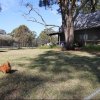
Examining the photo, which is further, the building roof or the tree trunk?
the building roof

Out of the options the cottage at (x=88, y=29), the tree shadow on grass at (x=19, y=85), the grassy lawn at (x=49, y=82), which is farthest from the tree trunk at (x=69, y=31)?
the tree shadow on grass at (x=19, y=85)

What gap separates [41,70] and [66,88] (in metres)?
3.21

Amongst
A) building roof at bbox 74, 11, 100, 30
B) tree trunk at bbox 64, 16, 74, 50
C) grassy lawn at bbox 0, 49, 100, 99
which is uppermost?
building roof at bbox 74, 11, 100, 30

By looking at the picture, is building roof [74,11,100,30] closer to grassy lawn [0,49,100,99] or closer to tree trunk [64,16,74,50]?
tree trunk [64,16,74,50]

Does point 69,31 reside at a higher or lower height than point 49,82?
higher

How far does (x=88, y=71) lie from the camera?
46.2ft

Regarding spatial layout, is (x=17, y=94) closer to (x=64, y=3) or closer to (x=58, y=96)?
(x=58, y=96)

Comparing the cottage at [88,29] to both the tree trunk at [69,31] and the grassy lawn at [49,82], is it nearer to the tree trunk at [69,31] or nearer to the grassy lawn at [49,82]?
the tree trunk at [69,31]

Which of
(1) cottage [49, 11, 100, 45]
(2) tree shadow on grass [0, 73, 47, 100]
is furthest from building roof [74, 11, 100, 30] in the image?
(2) tree shadow on grass [0, 73, 47, 100]

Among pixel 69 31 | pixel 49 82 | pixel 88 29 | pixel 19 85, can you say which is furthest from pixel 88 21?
pixel 19 85

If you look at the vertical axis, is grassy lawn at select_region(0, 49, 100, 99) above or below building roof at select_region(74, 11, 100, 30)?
below

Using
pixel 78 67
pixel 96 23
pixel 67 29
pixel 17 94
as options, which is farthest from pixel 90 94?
pixel 96 23

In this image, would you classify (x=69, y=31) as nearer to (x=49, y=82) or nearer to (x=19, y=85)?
(x=49, y=82)

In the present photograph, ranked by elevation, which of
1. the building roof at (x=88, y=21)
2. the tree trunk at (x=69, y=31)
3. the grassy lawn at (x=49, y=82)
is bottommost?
the grassy lawn at (x=49, y=82)
